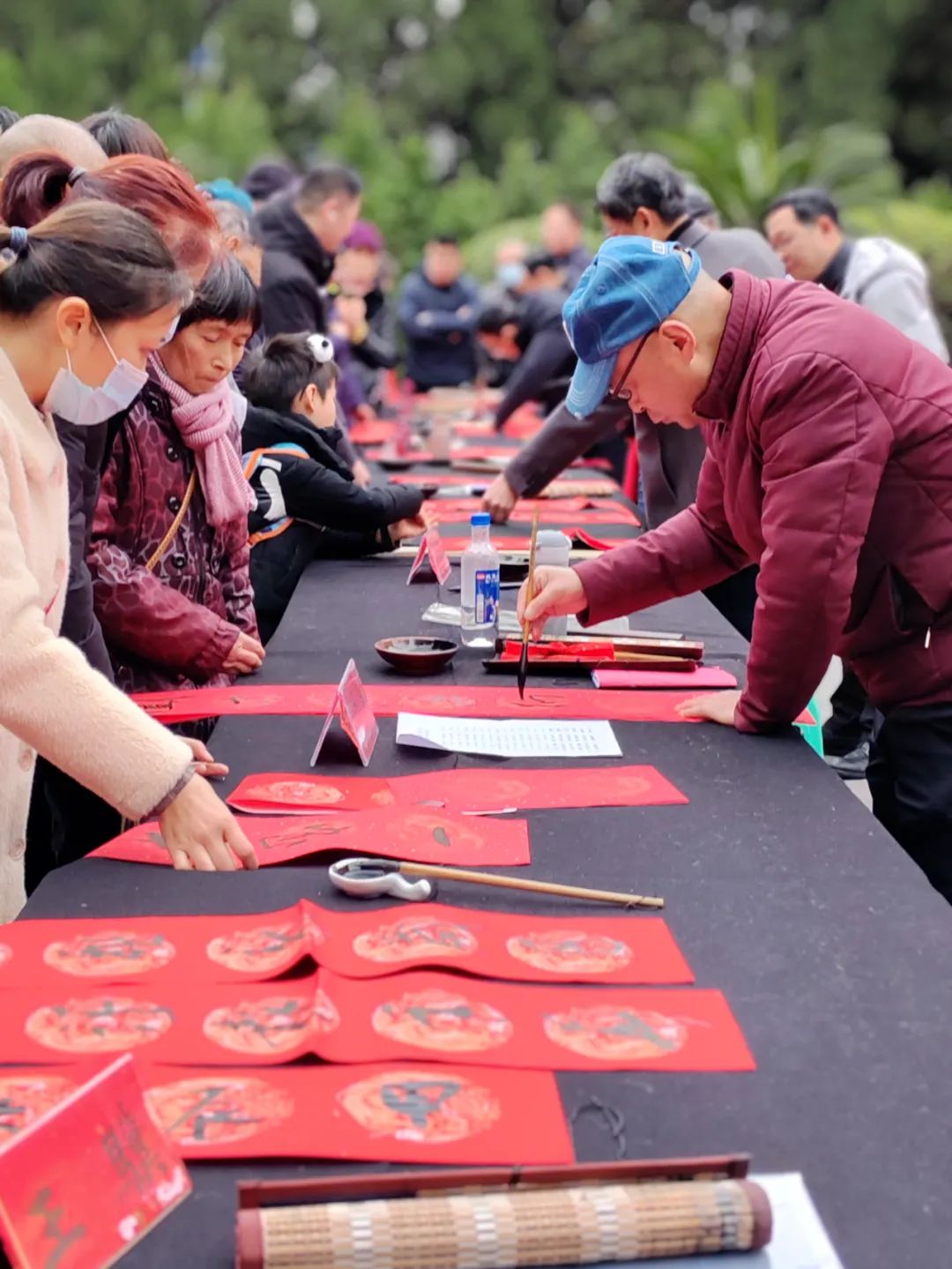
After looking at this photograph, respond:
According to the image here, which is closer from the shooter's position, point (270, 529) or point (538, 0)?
point (270, 529)

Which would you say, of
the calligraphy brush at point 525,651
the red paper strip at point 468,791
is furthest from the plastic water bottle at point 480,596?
the red paper strip at point 468,791

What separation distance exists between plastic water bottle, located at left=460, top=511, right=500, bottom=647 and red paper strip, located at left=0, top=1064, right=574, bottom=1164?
4.69 ft

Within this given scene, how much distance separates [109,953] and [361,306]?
5.58 meters

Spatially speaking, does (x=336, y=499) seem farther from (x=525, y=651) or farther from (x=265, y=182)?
(x=265, y=182)

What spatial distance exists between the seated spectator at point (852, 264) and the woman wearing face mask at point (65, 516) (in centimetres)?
312

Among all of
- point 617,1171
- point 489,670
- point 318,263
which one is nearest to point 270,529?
point 489,670

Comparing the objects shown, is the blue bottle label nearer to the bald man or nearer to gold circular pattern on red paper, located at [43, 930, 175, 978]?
the bald man

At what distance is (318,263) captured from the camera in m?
4.92

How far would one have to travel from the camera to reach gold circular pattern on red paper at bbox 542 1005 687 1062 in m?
1.24

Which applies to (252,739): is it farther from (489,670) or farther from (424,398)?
(424,398)

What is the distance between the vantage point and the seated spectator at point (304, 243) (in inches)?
183

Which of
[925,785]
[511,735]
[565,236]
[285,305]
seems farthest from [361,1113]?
[565,236]

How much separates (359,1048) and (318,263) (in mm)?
4039

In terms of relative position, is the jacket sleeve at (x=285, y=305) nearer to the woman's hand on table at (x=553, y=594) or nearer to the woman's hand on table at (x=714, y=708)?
the woman's hand on table at (x=553, y=594)
